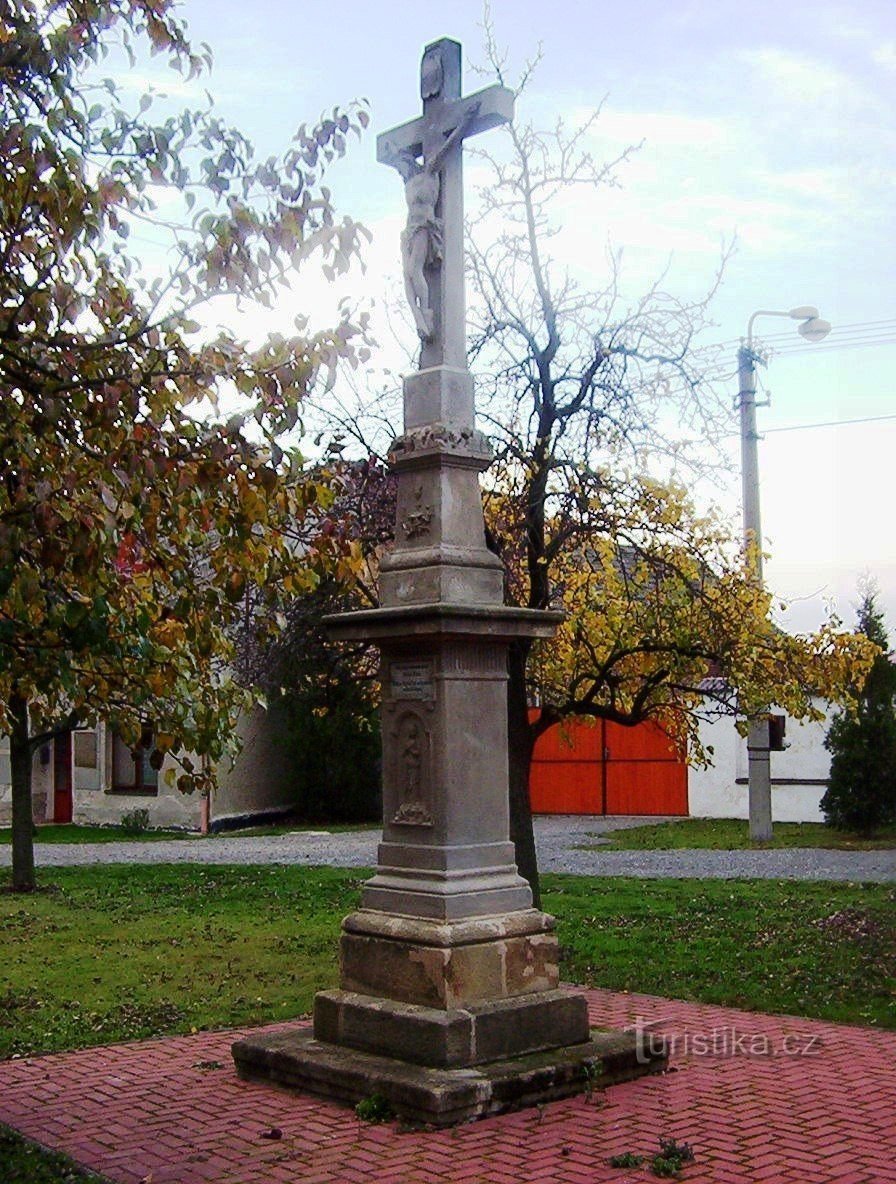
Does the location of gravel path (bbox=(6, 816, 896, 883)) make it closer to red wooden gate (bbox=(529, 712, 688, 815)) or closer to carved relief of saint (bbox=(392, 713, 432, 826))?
red wooden gate (bbox=(529, 712, 688, 815))

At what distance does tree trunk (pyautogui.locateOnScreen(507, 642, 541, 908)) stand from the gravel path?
17.8 ft

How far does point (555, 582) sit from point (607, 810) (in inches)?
669

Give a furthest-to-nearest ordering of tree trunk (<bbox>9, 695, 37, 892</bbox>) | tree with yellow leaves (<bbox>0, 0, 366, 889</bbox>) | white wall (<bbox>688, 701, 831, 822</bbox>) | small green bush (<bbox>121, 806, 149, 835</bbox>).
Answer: small green bush (<bbox>121, 806, 149, 835</bbox>)
white wall (<bbox>688, 701, 831, 822</bbox>)
tree trunk (<bbox>9, 695, 37, 892</bbox>)
tree with yellow leaves (<bbox>0, 0, 366, 889</bbox>)

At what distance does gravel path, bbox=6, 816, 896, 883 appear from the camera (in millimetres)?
18000

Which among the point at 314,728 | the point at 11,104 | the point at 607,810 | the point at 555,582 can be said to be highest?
the point at 11,104

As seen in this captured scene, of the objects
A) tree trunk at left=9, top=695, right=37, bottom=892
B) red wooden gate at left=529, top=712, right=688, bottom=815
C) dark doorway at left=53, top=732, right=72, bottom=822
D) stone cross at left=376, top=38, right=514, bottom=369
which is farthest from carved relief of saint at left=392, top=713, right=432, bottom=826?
dark doorway at left=53, top=732, right=72, bottom=822

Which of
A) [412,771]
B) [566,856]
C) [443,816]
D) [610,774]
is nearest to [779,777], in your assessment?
[610,774]

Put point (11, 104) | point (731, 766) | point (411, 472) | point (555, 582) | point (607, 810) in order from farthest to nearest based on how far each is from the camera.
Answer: point (607, 810), point (731, 766), point (555, 582), point (411, 472), point (11, 104)

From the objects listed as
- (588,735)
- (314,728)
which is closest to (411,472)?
(314,728)

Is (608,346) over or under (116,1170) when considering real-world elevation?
over

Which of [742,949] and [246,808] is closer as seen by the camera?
[742,949]

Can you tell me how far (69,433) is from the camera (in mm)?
6109

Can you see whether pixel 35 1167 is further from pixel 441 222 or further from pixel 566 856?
pixel 566 856

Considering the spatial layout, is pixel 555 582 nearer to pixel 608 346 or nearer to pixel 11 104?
pixel 608 346
